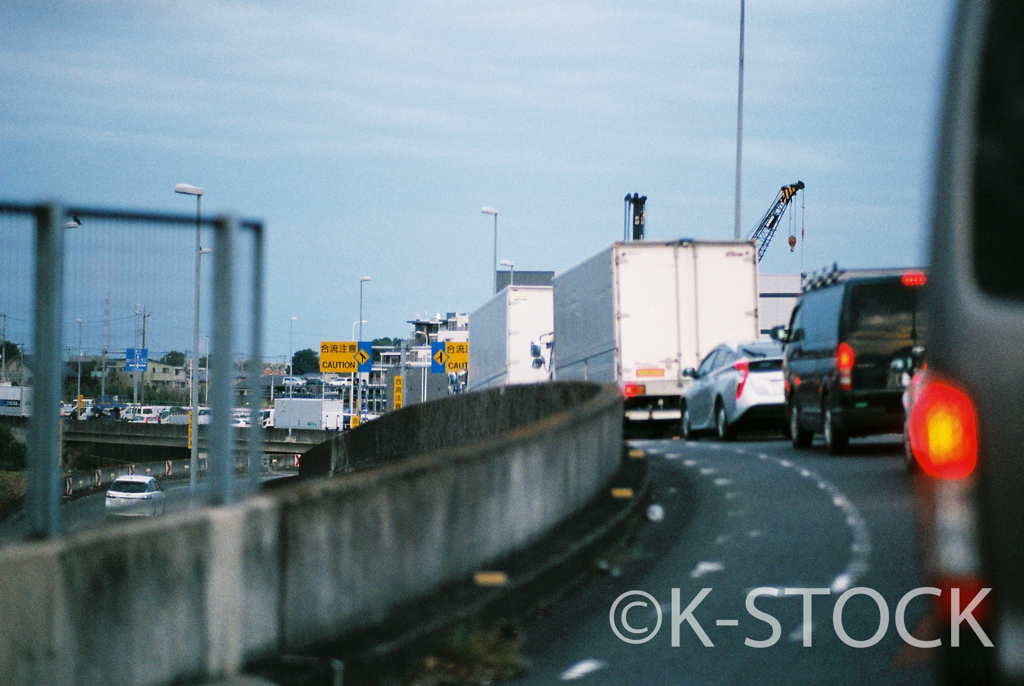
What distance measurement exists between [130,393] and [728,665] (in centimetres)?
315

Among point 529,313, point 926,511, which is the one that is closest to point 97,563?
point 926,511

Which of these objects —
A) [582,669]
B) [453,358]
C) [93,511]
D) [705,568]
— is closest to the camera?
[93,511]

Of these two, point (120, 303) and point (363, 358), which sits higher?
point (120, 303)

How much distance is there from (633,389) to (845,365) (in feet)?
36.1

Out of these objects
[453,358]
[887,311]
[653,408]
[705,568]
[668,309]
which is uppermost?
[668,309]

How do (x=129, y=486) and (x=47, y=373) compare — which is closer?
(x=129, y=486)

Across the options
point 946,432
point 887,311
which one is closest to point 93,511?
point 946,432

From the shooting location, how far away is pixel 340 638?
20.2 feet

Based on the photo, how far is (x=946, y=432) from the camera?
349 centimetres

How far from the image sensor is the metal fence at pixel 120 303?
4996 mm

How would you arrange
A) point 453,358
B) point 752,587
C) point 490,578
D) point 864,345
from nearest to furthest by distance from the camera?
point 490,578 → point 752,587 → point 864,345 → point 453,358

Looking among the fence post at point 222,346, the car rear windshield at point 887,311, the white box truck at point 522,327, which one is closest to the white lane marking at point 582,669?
the fence post at point 222,346

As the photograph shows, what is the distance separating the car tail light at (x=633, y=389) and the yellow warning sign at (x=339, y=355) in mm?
32502

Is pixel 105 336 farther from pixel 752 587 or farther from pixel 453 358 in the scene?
pixel 453 358
